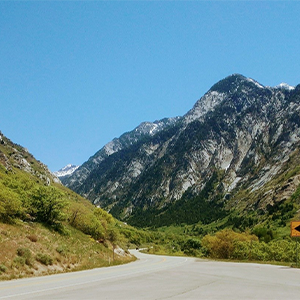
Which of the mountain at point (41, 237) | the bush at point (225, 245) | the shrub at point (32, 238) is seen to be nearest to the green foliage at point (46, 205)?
the mountain at point (41, 237)

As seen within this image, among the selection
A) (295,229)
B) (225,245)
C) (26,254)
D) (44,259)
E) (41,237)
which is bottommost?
(225,245)

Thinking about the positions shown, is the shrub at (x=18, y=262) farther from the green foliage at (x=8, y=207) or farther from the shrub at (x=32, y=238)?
the green foliage at (x=8, y=207)

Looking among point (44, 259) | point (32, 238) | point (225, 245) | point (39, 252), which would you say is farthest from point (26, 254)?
point (225, 245)

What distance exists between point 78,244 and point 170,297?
30410 mm

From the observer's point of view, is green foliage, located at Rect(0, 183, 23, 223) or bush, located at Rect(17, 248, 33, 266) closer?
bush, located at Rect(17, 248, 33, 266)

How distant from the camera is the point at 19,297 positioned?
1270cm

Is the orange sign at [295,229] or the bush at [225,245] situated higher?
the orange sign at [295,229]

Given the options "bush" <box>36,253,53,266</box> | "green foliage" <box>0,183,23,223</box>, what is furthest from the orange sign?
"green foliage" <box>0,183,23,223</box>

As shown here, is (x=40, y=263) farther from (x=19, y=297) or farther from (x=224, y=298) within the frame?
(x=224, y=298)

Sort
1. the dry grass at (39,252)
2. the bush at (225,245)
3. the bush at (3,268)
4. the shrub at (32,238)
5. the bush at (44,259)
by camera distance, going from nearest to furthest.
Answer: the bush at (3,268) < the dry grass at (39,252) < the bush at (44,259) < the shrub at (32,238) < the bush at (225,245)

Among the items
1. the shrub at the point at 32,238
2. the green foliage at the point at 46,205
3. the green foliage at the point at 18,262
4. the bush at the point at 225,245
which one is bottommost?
the bush at the point at 225,245

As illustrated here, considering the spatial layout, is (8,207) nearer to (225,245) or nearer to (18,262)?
(18,262)

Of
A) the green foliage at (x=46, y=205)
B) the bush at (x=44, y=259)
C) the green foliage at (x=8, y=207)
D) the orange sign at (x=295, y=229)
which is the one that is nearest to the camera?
the orange sign at (x=295, y=229)

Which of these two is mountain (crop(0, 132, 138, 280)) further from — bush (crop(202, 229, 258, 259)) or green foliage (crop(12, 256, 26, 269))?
bush (crop(202, 229, 258, 259))
